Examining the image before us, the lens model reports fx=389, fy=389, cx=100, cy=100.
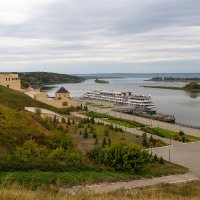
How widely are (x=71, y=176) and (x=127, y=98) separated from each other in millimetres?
50089

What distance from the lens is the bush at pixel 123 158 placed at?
17.0 metres

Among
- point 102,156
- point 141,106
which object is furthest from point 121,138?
point 141,106

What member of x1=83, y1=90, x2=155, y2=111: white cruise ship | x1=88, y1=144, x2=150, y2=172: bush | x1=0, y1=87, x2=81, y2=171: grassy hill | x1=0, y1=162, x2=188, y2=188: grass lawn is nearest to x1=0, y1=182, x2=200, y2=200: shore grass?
x1=0, y1=162, x2=188, y2=188: grass lawn

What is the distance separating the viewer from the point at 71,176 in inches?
569

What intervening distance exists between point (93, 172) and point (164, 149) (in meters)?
9.25

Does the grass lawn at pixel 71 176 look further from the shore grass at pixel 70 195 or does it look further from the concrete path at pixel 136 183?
the shore grass at pixel 70 195

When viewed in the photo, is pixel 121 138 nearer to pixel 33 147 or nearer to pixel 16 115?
pixel 16 115

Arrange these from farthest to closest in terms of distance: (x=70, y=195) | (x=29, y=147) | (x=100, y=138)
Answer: (x=100, y=138), (x=29, y=147), (x=70, y=195)

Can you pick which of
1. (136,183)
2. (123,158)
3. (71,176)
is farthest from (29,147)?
(136,183)

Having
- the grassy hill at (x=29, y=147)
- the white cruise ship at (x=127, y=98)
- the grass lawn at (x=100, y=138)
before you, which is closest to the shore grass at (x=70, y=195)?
the grassy hill at (x=29, y=147)

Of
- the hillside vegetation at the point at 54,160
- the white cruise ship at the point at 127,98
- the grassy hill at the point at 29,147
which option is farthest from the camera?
the white cruise ship at the point at 127,98

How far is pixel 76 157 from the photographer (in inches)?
658

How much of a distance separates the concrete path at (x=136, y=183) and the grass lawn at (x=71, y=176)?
347mm

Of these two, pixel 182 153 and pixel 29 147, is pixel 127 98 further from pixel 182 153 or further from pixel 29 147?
pixel 29 147
